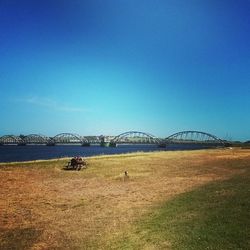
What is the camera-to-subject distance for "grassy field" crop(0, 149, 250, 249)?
594 inches

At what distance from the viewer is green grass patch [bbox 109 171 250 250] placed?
14523 mm

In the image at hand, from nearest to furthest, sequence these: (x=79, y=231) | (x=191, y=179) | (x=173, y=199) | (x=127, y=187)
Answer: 1. (x=79, y=231)
2. (x=173, y=199)
3. (x=127, y=187)
4. (x=191, y=179)

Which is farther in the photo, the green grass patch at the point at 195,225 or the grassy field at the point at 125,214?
the grassy field at the point at 125,214

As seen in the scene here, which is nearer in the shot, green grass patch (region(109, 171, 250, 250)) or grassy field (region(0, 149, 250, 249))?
green grass patch (region(109, 171, 250, 250))

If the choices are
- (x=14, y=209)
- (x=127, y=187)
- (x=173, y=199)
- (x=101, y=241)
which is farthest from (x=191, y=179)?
(x=101, y=241)

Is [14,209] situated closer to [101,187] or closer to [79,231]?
[79,231]

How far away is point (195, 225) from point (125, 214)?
4.23m

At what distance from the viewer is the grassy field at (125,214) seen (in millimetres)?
15094

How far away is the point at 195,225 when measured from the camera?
16.6 m

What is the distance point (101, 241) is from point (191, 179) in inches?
693

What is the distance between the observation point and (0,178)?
3375 cm

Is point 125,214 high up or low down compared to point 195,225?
up

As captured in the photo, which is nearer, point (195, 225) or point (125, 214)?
point (195, 225)

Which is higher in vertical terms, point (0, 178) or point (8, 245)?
point (0, 178)
